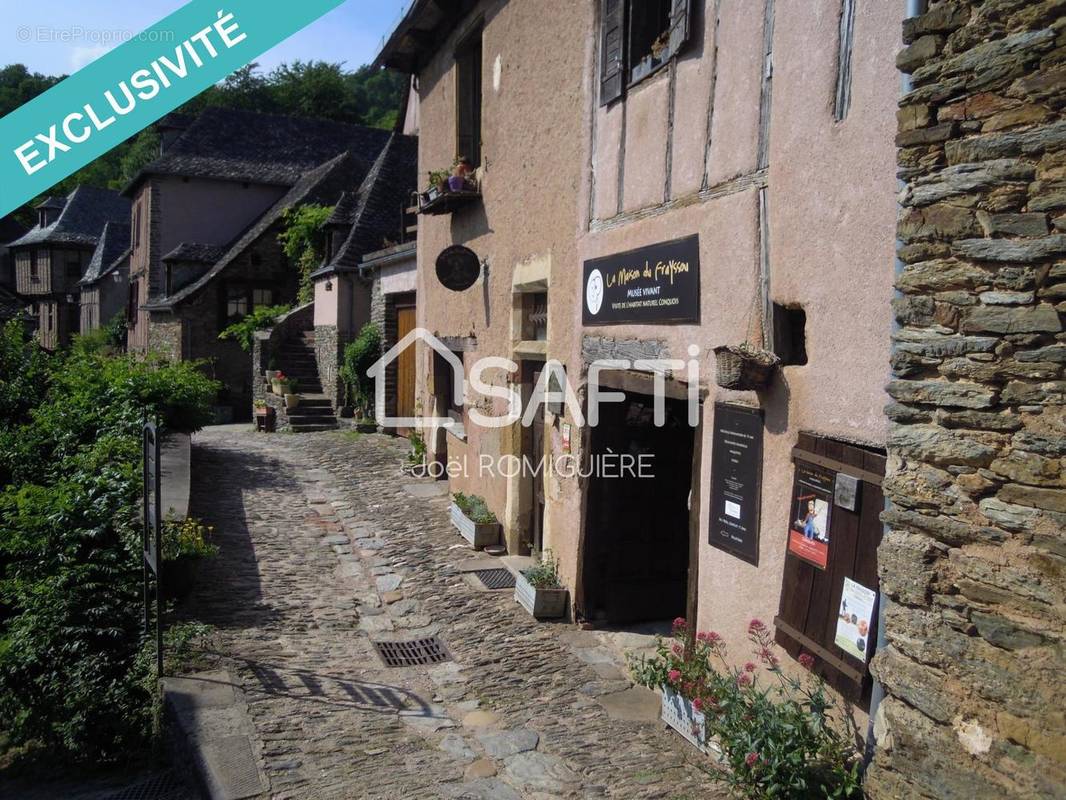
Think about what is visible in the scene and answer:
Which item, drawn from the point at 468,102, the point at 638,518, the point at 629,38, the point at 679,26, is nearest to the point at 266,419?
the point at 468,102

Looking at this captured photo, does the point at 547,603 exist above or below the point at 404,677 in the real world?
above

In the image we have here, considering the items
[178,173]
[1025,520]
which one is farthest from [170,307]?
[1025,520]

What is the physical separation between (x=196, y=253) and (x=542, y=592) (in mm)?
20794

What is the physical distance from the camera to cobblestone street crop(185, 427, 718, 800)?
457 centimetres

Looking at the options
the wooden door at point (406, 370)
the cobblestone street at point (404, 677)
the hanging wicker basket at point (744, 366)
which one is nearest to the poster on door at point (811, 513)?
the hanging wicker basket at point (744, 366)

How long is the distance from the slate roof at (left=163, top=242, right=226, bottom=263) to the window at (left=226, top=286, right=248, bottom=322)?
5.40ft

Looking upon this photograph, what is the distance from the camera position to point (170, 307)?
76.2 ft

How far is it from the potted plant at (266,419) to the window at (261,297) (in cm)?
696

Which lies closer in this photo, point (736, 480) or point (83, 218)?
point (736, 480)

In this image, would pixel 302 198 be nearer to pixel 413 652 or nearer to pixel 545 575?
pixel 545 575

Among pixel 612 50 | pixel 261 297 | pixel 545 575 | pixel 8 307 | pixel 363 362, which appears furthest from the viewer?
pixel 261 297

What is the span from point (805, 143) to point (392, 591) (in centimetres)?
525

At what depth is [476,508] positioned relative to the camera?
29.9 feet

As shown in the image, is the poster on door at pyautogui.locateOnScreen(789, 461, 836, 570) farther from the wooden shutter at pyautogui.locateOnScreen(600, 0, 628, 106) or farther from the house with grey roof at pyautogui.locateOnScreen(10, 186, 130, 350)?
the house with grey roof at pyautogui.locateOnScreen(10, 186, 130, 350)
